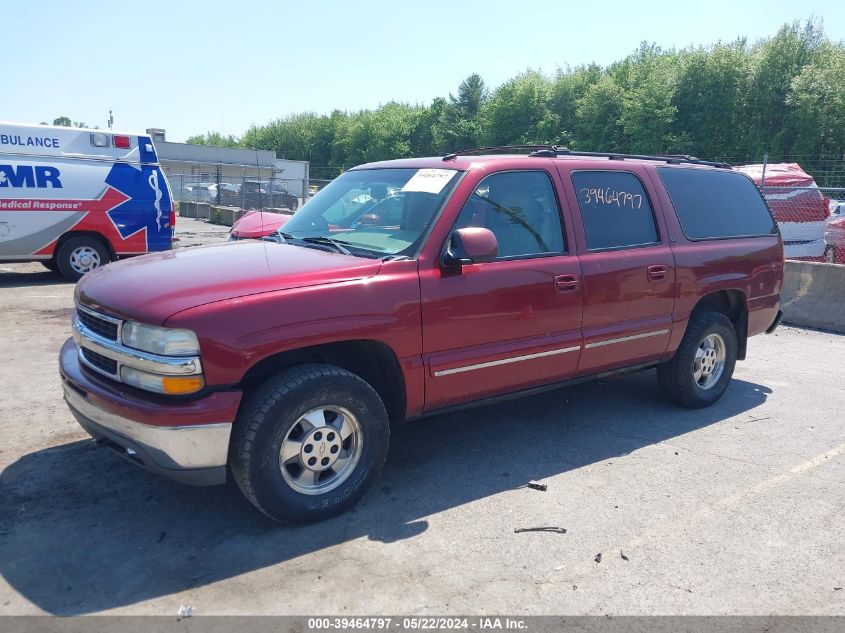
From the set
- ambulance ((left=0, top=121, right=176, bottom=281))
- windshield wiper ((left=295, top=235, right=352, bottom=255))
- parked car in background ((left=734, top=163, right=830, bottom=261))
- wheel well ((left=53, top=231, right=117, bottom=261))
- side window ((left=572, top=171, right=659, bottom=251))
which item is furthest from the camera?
parked car in background ((left=734, top=163, right=830, bottom=261))

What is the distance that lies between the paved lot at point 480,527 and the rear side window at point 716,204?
5.14 ft

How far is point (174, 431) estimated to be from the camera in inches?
123

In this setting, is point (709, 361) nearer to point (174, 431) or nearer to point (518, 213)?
point (518, 213)

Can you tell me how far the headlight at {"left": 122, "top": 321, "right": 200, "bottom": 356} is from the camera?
10.3ft

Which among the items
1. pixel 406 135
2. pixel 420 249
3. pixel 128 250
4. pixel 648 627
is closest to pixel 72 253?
pixel 128 250

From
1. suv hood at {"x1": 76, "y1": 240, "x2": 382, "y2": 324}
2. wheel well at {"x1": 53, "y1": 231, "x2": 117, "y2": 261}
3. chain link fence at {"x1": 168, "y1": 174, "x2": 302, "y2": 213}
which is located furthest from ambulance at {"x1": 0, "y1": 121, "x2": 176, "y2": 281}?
chain link fence at {"x1": 168, "y1": 174, "x2": 302, "y2": 213}

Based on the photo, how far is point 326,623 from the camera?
9.29 ft

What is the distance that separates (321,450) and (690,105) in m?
58.3

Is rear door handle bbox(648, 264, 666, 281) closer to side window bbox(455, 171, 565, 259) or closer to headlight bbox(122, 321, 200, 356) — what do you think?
side window bbox(455, 171, 565, 259)

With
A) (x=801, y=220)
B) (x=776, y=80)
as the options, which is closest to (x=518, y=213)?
(x=801, y=220)

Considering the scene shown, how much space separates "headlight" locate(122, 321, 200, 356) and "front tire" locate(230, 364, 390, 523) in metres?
0.42

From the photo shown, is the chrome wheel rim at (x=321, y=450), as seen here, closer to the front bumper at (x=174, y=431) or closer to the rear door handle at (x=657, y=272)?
the front bumper at (x=174, y=431)

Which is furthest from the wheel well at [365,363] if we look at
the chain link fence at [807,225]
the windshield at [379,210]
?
the chain link fence at [807,225]

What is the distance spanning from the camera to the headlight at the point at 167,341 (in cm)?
314
